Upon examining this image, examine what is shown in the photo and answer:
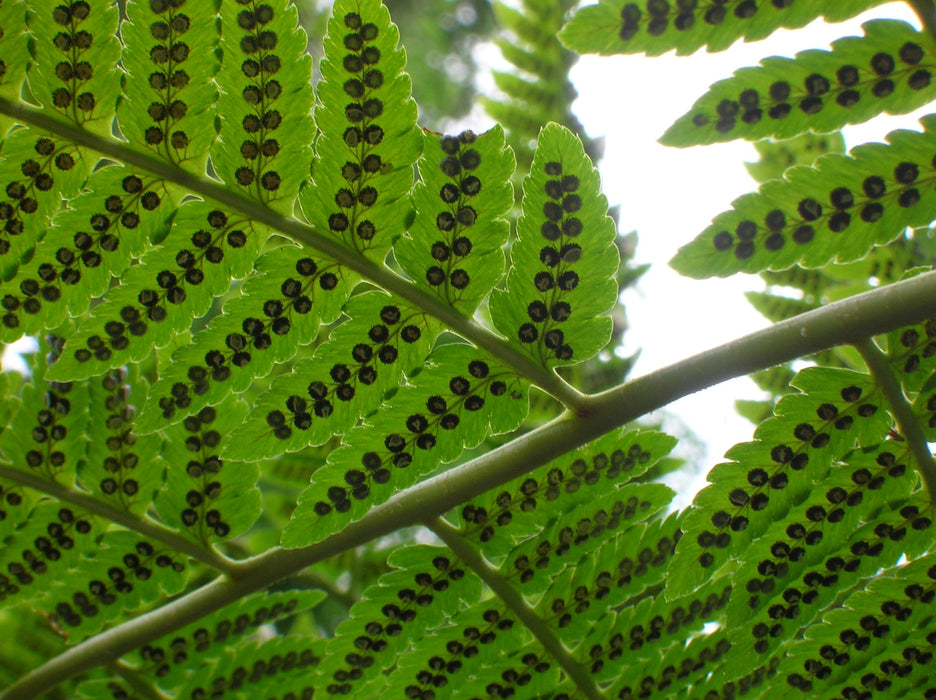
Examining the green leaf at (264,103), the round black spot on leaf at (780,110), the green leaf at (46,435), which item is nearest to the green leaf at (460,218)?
the green leaf at (264,103)

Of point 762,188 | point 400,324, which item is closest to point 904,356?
point 762,188

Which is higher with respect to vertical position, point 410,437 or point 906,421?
point 410,437

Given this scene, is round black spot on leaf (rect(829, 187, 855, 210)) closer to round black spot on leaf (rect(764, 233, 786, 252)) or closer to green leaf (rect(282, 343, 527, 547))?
round black spot on leaf (rect(764, 233, 786, 252))

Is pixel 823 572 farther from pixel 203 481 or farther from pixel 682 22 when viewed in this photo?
pixel 203 481

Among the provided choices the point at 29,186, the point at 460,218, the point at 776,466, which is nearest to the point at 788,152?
the point at 776,466

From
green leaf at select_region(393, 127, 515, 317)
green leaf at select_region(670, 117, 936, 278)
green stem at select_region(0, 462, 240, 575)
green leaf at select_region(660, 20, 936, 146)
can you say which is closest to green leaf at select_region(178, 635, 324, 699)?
green stem at select_region(0, 462, 240, 575)

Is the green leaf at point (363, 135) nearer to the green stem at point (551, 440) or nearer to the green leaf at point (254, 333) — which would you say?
the green leaf at point (254, 333)

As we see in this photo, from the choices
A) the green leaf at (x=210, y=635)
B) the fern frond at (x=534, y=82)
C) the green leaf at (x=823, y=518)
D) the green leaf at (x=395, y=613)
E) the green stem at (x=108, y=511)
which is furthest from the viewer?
the fern frond at (x=534, y=82)
